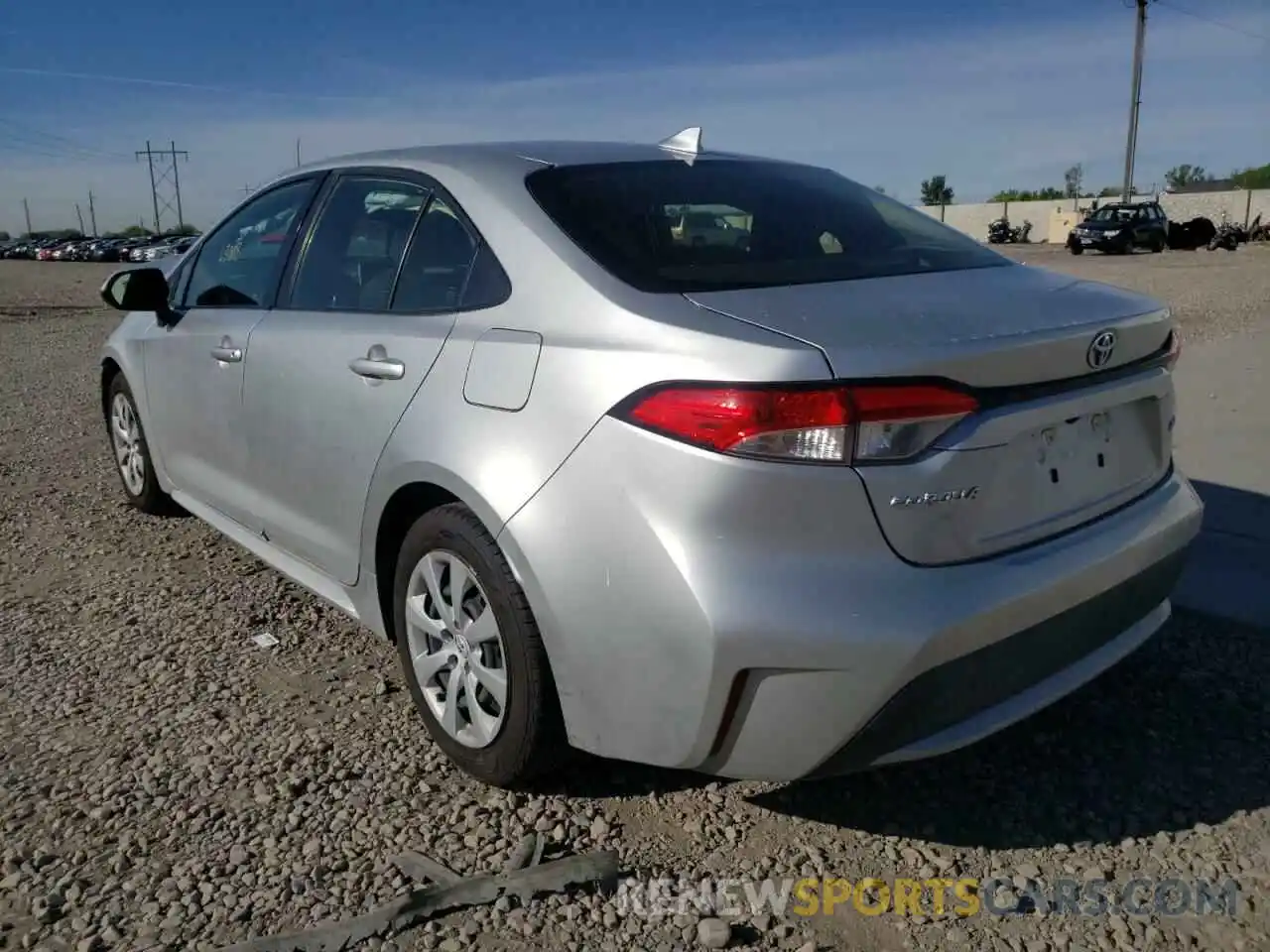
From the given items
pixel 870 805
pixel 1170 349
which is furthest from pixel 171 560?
pixel 1170 349

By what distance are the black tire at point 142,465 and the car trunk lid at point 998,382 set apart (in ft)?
11.3

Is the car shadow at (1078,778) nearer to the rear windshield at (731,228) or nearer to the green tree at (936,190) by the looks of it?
the rear windshield at (731,228)

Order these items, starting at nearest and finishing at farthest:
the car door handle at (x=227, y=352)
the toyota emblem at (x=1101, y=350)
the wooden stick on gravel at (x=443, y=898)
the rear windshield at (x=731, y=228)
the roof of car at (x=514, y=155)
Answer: the wooden stick on gravel at (x=443, y=898) → the toyota emblem at (x=1101, y=350) → the rear windshield at (x=731, y=228) → the roof of car at (x=514, y=155) → the car door handle at (x=227, y=352)

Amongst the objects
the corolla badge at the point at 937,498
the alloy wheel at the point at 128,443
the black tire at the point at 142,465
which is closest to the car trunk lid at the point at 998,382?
the corolla badge at the point at 937,498

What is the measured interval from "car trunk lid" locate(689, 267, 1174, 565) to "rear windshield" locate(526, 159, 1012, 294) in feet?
0.45

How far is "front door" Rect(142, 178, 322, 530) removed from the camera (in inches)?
146

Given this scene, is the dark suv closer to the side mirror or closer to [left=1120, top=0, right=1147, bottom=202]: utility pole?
[left=1120, top=0, right=1147, bottom=202]: utility pole

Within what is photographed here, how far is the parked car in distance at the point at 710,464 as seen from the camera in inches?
83.5

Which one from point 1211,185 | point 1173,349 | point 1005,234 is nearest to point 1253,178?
point 1211,185

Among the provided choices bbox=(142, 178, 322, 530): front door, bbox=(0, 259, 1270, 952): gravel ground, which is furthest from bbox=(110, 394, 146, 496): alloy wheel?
bbox=(0, 259, 1270, 952): gravel ground

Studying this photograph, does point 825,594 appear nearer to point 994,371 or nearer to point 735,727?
point 735,727

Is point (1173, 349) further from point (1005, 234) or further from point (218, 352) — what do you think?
point (1005, 234)

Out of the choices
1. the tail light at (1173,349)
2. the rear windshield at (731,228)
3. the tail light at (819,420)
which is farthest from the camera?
the tail light at (1173,349)

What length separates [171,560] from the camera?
15.2 ft
